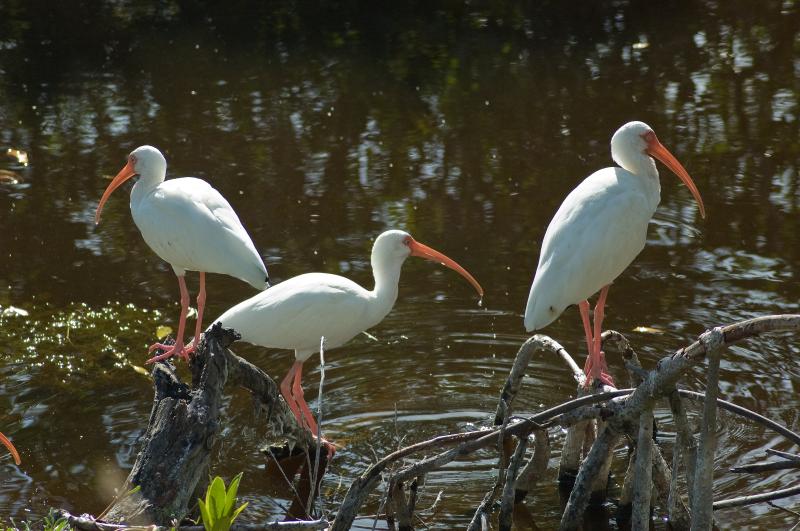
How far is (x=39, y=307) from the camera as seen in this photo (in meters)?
8.47

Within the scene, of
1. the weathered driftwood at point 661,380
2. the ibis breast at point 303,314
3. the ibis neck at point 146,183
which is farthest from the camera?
the ibis neck at point 146,183

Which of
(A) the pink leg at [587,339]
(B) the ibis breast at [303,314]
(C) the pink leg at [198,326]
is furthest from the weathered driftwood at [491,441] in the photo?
(C) the pink leg at [198,326]

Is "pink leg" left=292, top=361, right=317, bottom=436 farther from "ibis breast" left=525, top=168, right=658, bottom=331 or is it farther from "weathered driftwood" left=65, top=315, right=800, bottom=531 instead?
"weathered driftwood" left=65, top=315, right=800, bottom=531

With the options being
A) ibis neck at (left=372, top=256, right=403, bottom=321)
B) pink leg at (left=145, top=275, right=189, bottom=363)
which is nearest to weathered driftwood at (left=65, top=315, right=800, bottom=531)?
pink leg at (left=145, top=275, right=189, bottom=363)

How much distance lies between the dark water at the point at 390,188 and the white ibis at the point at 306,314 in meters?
0.42

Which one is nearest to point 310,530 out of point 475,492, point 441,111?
point 475,492

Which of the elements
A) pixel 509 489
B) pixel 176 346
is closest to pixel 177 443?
pixel 509 489

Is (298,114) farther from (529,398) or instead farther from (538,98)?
(529,398)

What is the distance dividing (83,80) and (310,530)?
36.3 ft

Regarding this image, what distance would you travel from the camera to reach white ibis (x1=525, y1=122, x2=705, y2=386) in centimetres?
576

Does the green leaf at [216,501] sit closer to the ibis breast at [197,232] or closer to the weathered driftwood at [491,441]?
the weathered driftwood at [491,441]

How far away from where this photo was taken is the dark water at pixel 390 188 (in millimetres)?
6684

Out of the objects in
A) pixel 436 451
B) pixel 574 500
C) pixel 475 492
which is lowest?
pixel 436 451

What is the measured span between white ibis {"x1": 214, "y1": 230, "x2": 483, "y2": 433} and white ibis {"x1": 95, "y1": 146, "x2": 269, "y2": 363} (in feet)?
1.07
